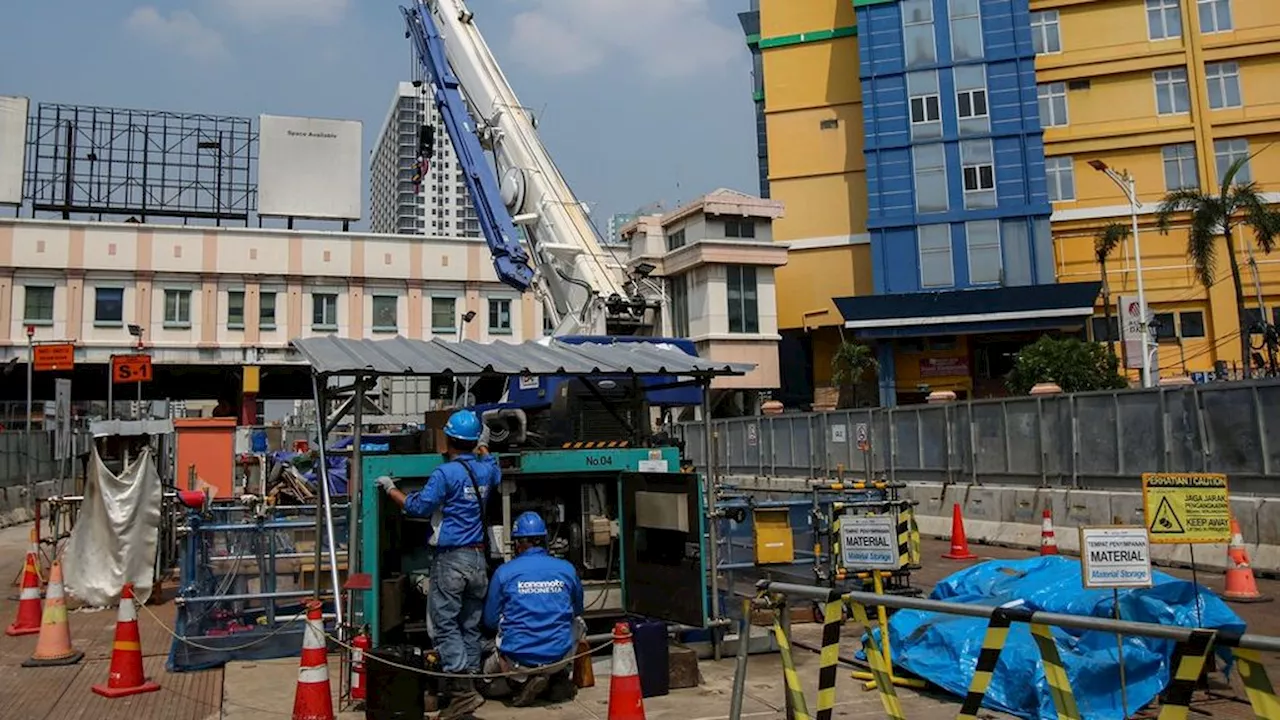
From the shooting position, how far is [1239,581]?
11.1 meters

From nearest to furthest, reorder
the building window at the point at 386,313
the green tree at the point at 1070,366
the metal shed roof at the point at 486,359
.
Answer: the metal shed roof at the point at 486,359 < the green tree at the point at 1070,366 < the building window at the point at 386,313

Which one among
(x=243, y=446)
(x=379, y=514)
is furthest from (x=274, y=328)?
(x=379, y=514)

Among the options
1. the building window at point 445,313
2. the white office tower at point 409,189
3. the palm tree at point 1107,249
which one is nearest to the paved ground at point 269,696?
the palm tree at point 1107,249

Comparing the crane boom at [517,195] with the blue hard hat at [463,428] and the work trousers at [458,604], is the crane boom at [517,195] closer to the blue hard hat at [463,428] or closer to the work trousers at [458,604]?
the blue hard hat at [463,428]

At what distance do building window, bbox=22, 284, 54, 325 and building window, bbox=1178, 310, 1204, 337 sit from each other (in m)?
47.7

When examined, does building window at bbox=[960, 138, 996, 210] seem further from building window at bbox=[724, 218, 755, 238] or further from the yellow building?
building window at bbox=[724, 218, 755, 238]

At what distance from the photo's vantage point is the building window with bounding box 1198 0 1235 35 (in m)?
42.8

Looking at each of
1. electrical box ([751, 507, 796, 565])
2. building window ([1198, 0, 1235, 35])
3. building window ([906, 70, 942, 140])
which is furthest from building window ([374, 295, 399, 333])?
building window ([1198, 0, 1235, 35])

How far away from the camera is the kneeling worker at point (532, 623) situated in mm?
6941

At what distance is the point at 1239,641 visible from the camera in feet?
11.5

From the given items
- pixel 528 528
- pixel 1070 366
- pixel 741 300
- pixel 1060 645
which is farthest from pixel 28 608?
pixel 741 300

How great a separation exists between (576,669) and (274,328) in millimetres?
38967

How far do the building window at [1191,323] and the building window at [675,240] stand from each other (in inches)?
852

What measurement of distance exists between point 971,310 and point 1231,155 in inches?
552
